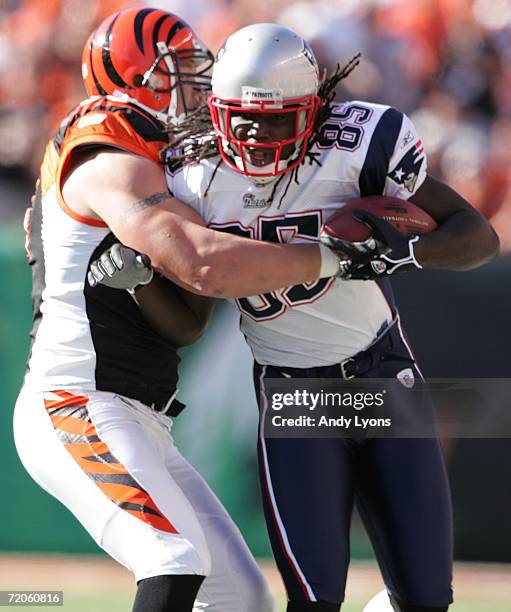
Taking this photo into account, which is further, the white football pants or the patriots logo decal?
the patriots logo decal

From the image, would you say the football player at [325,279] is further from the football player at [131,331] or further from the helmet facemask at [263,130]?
the football player at [131,331]

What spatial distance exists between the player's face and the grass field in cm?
208

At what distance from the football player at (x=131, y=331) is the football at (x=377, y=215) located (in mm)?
66

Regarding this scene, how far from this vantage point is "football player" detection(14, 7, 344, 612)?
2418 millimetres

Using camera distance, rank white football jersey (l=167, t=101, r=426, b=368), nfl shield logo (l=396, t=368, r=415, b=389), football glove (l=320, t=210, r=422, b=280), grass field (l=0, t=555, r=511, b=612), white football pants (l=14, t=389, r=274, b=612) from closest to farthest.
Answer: white football pants (l=14, t=389, r=274, b=612) → football glove (l=320, t=210, r=422, b=280) → white football jersey (l=167, t=101, r=426, b=368) → nfl shield logo (l=396, t=368, r=415, b=389) → grass field (l=0, t=555, r=511, b=612)

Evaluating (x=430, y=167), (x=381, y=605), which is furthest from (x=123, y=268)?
(x=430, y=167)

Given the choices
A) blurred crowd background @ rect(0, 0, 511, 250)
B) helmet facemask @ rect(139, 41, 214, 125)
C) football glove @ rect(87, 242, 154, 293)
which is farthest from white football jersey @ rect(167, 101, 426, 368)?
blurred crowd background @ rect(0, 0, 511, 250)

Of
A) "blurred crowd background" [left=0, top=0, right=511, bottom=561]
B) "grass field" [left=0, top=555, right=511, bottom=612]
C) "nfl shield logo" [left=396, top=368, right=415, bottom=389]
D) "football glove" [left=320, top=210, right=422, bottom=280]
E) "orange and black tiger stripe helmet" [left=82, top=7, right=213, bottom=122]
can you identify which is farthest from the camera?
"blurred crowd background" [left=0, top=0, right=511, bottom=561]

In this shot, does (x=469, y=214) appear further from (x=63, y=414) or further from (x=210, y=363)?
(x=210, y=363)

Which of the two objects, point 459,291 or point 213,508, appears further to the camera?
point 459,291

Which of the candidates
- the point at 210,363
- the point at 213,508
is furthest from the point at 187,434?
the point at 213,508

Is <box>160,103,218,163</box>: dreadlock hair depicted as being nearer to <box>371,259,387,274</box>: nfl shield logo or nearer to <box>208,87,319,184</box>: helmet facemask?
<box>208,87,319,184</box>: helmet facemask

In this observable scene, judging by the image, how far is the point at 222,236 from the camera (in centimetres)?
252

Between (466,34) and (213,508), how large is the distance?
11.7 ft
